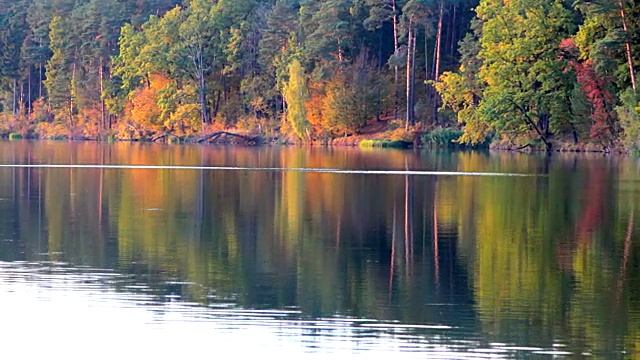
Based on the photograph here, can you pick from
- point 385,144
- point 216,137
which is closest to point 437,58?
point 385,144

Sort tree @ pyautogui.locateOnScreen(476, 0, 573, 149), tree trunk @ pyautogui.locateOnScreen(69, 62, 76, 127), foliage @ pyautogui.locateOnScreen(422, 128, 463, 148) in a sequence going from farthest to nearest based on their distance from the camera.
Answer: tree trunk @ pyautogui.locateOnScreen(69, 62, 76, 127)
foliage @ pyautogui.locateOnScreen(422, 128, 463, 148)
tree @ pyautogui.locateOnScreen(476, 0, 573, 149)

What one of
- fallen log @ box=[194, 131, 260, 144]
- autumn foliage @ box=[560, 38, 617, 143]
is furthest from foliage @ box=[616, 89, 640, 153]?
fallen log @ box=[194, 131, 260, 144]

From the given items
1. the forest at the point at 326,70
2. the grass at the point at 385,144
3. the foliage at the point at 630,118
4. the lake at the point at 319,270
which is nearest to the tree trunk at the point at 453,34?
the forest at the point at 326,70

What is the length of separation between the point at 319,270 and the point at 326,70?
67.9 metres

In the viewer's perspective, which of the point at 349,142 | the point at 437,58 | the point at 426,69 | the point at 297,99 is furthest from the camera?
the point at 297,99

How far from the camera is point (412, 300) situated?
16.2 meters

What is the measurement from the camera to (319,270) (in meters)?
18.9

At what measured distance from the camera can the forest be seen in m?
66.6

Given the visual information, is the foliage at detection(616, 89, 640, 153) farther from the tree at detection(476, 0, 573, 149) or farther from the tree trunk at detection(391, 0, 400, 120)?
the tree trunk at detection(391, 0, 400, 120)

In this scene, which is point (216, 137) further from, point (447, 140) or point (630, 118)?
point (630, 118)

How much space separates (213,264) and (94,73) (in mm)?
95522

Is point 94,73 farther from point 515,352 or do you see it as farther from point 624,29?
point 515,352

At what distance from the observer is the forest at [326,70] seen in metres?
66.6

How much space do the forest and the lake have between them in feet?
97.4
